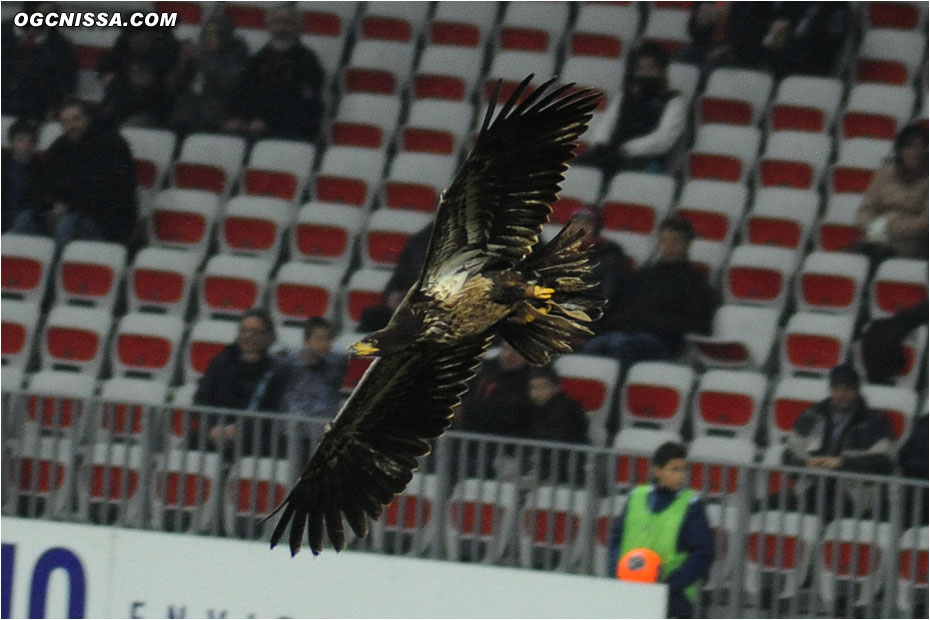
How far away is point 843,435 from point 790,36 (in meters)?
3.59

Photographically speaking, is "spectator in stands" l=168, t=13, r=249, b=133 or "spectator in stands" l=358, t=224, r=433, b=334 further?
"spectator in stands" l=168, t=13, r=249, b=133

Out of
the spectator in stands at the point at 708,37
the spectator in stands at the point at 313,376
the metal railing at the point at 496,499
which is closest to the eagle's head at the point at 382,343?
the metal railing at the point at 496,499

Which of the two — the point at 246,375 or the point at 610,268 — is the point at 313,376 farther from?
the point at 610,268

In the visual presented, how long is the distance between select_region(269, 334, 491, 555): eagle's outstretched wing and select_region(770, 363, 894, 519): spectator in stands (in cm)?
191

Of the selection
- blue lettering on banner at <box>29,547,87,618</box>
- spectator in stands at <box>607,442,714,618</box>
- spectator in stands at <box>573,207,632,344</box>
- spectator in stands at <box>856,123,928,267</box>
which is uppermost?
spectator in stands at <box>856,123,928,267</box>

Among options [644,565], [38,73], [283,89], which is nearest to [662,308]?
[644,565]

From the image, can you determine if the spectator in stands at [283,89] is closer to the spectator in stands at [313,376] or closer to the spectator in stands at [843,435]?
the spectator in stands at [313,376]

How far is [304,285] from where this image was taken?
1100cm

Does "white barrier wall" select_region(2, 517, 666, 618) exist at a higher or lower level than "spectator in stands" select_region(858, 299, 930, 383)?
lower

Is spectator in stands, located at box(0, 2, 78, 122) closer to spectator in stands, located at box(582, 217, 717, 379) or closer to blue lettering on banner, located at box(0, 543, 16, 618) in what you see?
blue lettering on banner, located at box(0, 543, 16, 618)

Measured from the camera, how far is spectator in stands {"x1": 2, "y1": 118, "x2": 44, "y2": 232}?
11562 mm

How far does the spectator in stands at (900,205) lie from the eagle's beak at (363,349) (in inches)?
186

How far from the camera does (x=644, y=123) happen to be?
11508 millimetres

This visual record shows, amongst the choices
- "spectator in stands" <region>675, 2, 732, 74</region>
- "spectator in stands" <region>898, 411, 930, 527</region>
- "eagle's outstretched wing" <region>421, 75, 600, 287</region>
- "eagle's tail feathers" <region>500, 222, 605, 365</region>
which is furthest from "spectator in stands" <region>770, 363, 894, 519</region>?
"spectator in stands" <region>675, 2, 732, 74</region>
